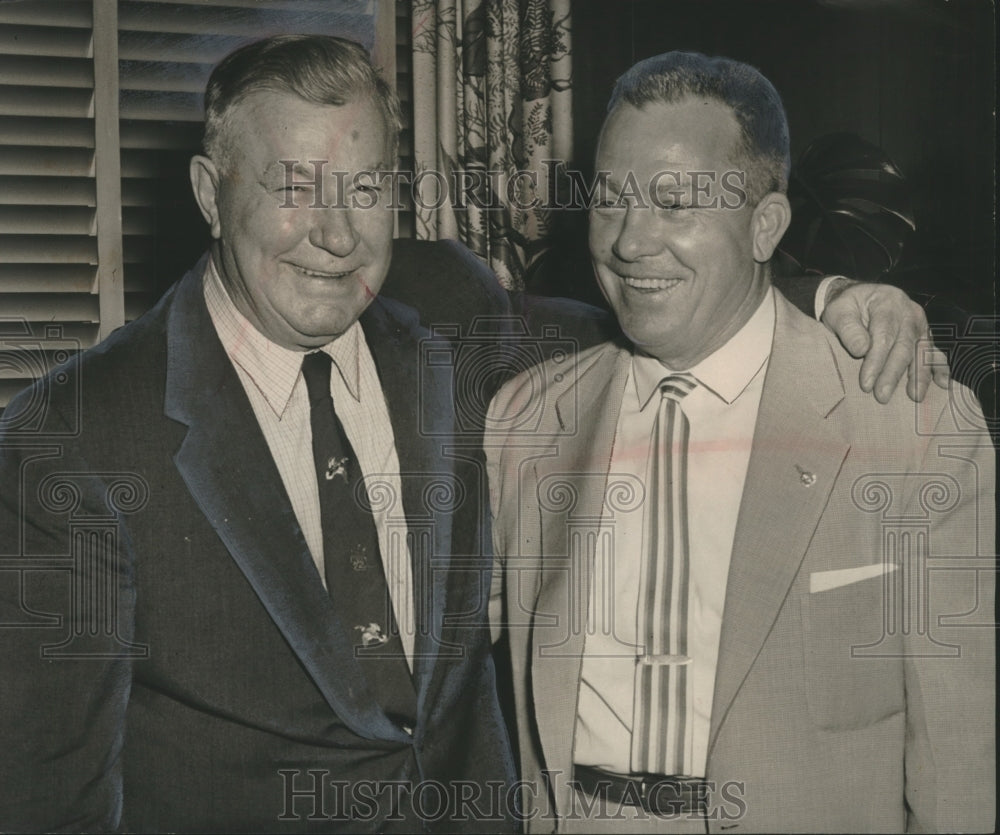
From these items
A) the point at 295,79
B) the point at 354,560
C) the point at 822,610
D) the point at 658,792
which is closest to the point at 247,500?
the point at 354,560

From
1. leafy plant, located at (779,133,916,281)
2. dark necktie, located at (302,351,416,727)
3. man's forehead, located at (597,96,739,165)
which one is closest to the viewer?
man's forehead, located at (597,96,739,165)

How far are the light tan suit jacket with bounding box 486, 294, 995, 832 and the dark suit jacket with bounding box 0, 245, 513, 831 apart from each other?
29 cm

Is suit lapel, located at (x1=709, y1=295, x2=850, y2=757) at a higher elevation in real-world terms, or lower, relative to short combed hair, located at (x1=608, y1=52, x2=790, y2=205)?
lower

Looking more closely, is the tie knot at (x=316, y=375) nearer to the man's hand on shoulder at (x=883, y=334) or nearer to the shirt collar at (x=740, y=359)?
the shirt collar at (x=740, y=359)

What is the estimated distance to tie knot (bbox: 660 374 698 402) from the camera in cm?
159

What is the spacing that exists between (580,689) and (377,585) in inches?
13.0

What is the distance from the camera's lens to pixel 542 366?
5.57 feet

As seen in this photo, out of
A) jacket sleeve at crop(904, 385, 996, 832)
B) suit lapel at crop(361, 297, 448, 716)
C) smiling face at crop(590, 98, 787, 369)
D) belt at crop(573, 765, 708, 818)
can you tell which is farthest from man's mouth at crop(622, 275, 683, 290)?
belt at crop(573, 765, 708, 818)

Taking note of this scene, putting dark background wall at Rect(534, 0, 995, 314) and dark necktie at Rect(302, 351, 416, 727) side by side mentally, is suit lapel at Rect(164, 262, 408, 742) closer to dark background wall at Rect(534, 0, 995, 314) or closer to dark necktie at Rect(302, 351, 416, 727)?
dark necktie at Rect(302, 351, 416, 727)

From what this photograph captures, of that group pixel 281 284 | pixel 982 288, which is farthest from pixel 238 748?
pixel 982 288

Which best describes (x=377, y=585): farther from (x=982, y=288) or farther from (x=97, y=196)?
(x=982, y=288)

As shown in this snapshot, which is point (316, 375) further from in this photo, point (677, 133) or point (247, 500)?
point (677, 133)

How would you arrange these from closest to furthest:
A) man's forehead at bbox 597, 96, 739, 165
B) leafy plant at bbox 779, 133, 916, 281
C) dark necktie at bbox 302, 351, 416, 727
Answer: man's forehead at bbox 597, 96, 739, 165, dark necktie at bbox 302, 351, 416, 727, leafy plant at bbox 779, 133, 916, 281

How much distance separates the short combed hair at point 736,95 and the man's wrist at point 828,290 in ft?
0.53
